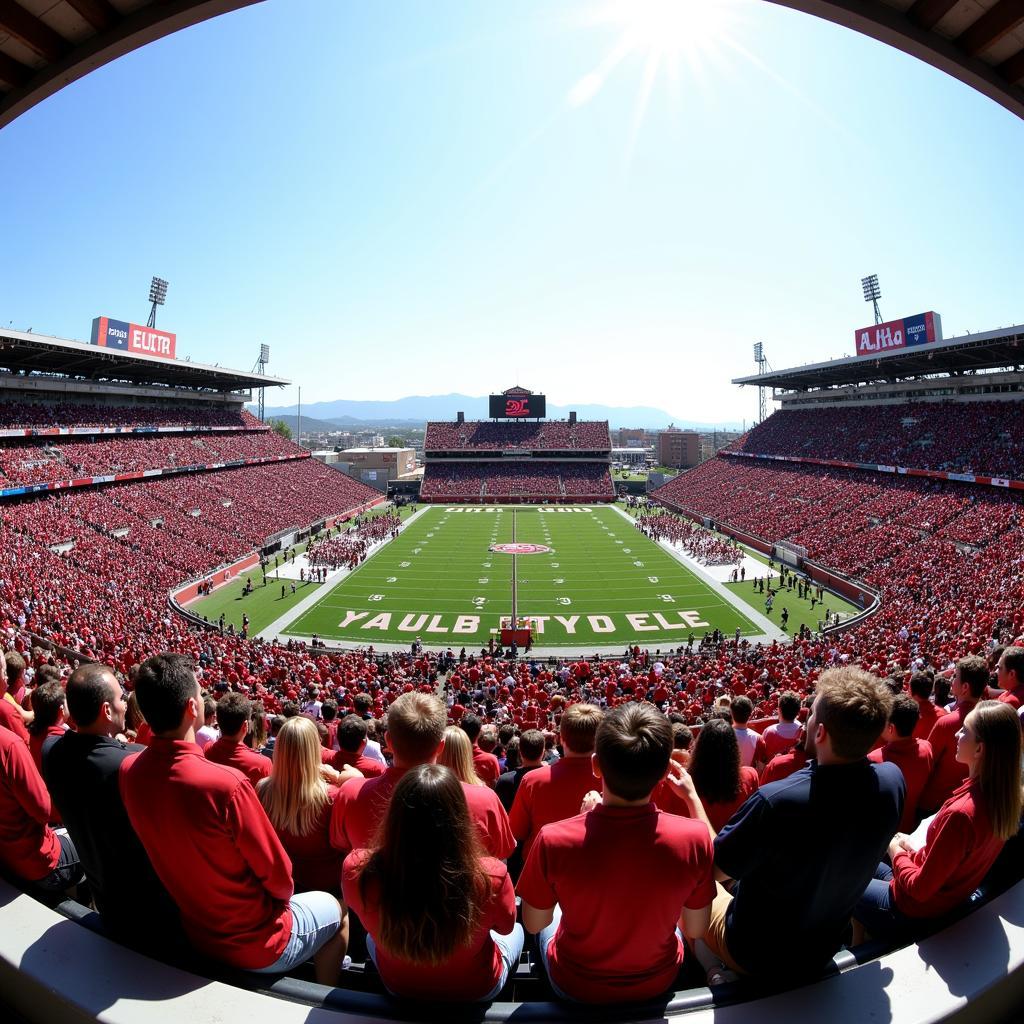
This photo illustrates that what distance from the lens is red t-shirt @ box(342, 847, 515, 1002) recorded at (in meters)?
2.33

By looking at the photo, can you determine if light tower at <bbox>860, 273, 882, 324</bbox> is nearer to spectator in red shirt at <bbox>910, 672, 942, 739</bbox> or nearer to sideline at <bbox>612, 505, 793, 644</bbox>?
sideline at <bbox>612, 505, 793, 644</bbox>

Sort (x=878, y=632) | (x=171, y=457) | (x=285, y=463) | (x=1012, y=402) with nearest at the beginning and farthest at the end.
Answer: (x=878, y=632), (x=1012, y=402), (x=171, y=457), (x=285, y=463)

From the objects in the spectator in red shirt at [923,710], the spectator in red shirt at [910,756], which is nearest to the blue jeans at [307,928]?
the spectator in red shirt at [910,756]

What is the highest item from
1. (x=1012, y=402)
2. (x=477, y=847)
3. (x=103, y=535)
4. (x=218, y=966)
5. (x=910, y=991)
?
(x=1012, y=402)

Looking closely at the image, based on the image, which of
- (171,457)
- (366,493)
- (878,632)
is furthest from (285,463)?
(878,632)

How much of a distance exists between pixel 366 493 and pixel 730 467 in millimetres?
39621

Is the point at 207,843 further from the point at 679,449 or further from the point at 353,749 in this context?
the point at 679,449

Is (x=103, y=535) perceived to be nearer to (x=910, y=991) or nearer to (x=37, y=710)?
(x=37, y=710)

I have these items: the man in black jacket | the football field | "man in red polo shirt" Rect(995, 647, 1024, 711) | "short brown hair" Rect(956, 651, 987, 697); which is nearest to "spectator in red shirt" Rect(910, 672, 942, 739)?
"man in red polo shirt" Rect(995, 647, 1024, 711)

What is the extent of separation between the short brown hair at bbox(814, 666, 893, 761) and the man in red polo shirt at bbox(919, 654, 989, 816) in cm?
261

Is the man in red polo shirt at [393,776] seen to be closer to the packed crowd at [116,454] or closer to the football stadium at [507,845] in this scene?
the football stadium at [507,845]

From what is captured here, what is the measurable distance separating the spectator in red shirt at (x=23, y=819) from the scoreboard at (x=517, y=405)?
87.6 metres

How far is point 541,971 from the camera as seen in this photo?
9.78ft

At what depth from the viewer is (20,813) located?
3301 mm
